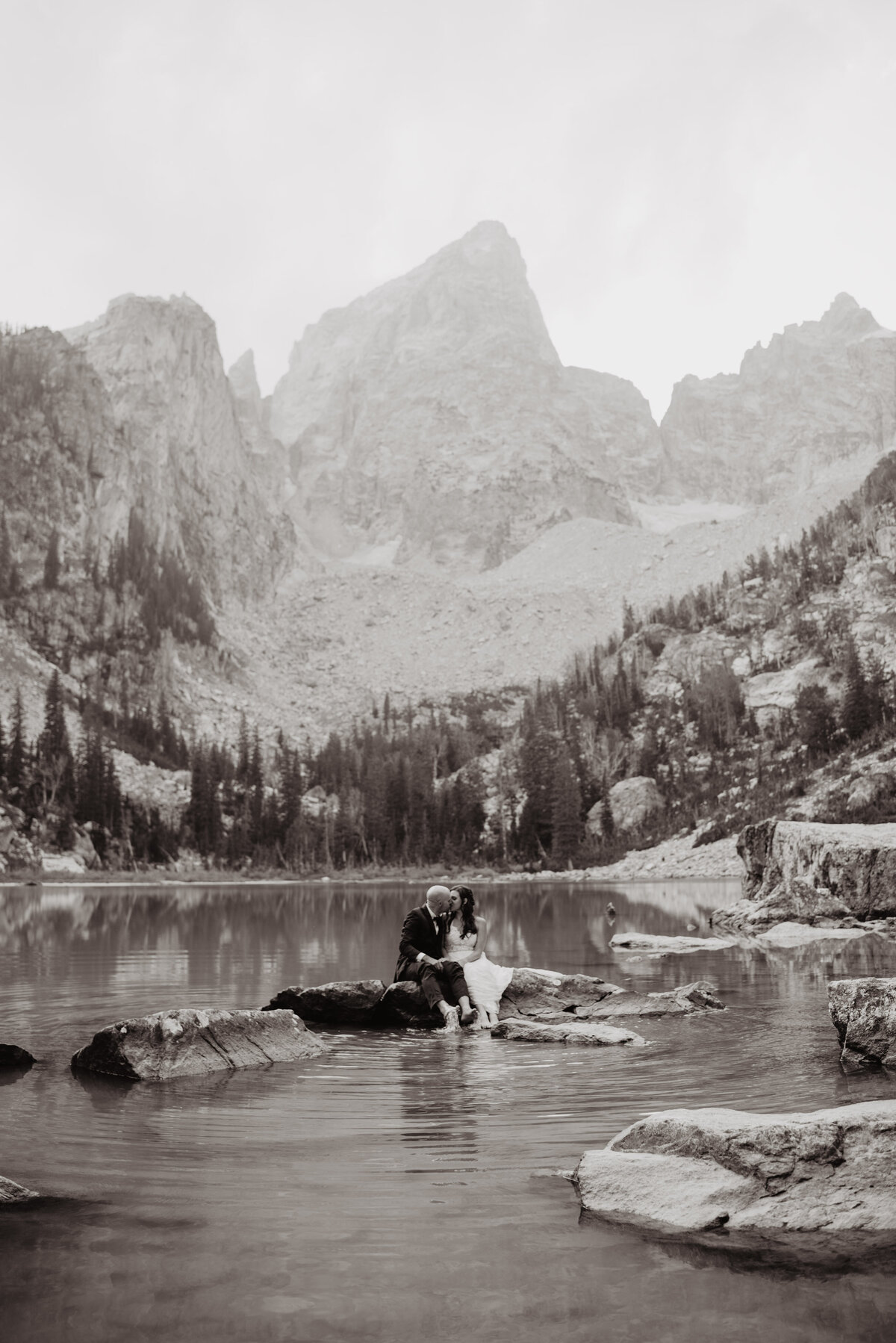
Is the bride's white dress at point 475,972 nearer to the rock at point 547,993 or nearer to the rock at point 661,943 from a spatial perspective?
the rock at point 547,993

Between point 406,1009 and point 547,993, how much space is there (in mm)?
2635

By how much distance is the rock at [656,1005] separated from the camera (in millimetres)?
17266

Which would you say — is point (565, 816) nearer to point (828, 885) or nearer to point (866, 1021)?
point (828, 885)

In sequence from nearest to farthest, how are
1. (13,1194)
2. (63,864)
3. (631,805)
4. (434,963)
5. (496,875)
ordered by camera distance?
(13,1194) → (434,963) → (63,864) → (496,875) → (631,805)

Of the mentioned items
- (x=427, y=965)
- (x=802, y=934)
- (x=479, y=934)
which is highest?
(x=479, y=934)

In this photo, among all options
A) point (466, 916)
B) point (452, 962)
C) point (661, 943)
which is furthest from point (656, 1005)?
point (661, 943)

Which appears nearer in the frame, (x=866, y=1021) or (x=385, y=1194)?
(x=385, y=1194)

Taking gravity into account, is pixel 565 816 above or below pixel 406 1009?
above

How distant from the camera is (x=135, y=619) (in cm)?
17838

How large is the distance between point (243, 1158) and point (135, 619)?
177m

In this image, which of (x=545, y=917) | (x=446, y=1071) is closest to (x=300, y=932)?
(x=545, y=917)

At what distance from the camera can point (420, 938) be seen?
17.2 metres

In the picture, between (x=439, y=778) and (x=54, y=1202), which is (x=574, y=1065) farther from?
(x=439, y=778)

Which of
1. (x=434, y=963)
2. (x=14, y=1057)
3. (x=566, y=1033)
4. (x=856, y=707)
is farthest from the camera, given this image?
(x=856, y=707)
